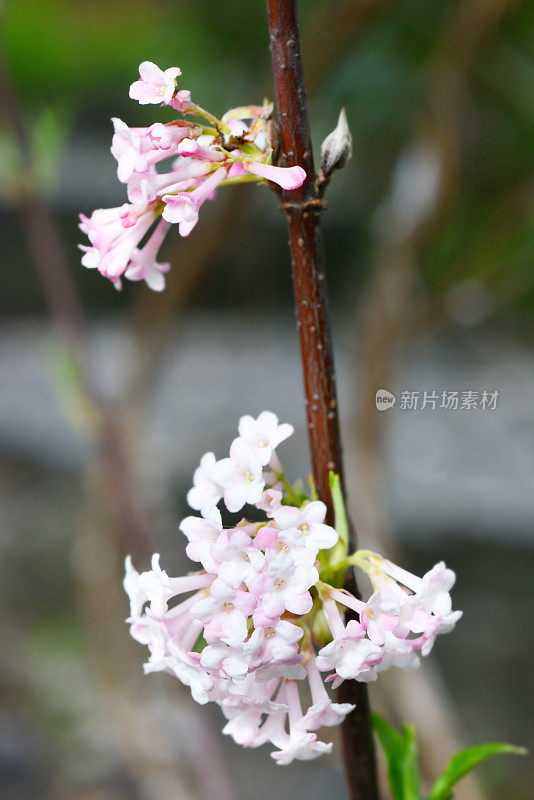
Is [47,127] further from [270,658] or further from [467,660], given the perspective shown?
[467,660]

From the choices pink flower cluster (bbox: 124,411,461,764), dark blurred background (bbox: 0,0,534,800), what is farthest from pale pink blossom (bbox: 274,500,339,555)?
dark blurred background (bbox: 0,0,534,800)

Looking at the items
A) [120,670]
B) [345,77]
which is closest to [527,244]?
[345,77]

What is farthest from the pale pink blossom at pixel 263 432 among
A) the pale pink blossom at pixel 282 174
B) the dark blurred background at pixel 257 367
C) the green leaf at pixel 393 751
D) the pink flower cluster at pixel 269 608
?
the dark blurred background at pixel 257 367

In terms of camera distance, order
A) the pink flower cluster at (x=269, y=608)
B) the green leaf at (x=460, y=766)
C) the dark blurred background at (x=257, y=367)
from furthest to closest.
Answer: the dark blurred background at (x=257, y=367) < the green leaf at (x=460, y=766) < the pink flower cluster at (x=269, y=608)

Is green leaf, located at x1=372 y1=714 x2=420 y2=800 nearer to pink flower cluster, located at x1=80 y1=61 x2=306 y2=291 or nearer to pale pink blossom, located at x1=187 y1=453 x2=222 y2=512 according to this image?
pale pink blossom, located at x1=187 y1=453 x2=222 y2=512

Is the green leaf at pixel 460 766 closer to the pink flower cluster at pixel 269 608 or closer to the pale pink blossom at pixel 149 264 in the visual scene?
the pink flower cluster at pixel 269 608

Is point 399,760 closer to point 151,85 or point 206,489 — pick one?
point 206,489

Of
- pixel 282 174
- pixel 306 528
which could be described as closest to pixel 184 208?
pixel 282 174
